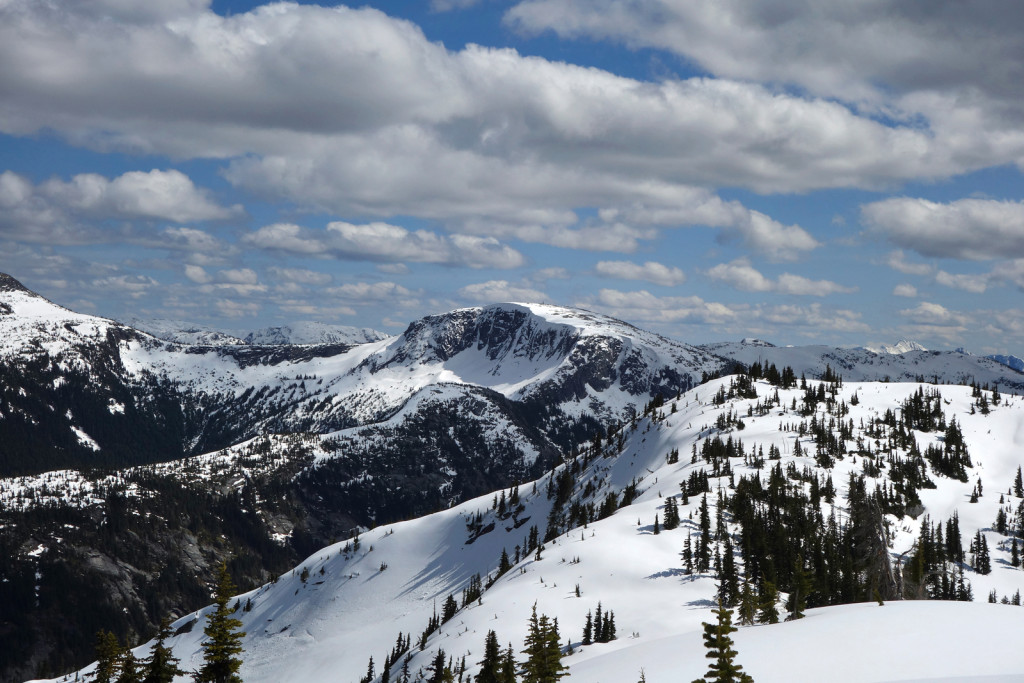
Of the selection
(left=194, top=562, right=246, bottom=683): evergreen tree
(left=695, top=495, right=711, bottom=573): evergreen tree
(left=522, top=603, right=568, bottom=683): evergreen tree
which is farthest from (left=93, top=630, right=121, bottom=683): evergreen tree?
(left=695, top=495, right=711, bottom=573): evergreen tree

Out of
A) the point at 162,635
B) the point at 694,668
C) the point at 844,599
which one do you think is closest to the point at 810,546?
the point at 844,599

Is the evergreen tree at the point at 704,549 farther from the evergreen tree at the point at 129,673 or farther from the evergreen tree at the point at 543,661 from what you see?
the evergreen tree at the point at 129,673

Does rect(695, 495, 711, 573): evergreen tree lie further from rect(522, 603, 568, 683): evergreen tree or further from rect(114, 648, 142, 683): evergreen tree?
rect(114, 648, 142, 683): evergreen tree

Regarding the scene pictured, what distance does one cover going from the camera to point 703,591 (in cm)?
12075

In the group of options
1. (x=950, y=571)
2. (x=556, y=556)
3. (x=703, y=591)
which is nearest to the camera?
(x=703, y=591)

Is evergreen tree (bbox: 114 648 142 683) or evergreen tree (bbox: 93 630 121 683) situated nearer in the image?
evergreen tree (bbox: 114 648 142 683)

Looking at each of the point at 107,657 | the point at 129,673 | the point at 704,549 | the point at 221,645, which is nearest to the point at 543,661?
the point at 221,645

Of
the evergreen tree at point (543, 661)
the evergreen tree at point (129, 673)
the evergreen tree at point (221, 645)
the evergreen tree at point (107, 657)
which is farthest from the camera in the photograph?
the evergreen tree at point (107, 657)

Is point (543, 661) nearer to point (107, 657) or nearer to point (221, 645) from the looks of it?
point (221, 645)

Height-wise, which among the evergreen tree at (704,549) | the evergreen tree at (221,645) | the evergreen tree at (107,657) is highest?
the evergreen tree at (221,645)

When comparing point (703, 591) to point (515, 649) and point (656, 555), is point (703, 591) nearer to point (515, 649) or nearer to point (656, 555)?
point (656, 555)

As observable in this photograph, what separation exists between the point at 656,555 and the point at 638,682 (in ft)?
314

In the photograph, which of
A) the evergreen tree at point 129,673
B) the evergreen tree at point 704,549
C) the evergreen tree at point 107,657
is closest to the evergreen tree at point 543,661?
the evergreen tree at point 129,673

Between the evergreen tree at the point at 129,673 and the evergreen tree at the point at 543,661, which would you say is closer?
the evergreen tree at the point at 543,661
